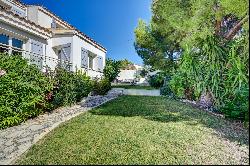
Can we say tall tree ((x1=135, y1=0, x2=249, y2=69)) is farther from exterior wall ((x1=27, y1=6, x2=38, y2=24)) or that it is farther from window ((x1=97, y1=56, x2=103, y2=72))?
window ((x1=97, y1=56, x2=103, y2=72))

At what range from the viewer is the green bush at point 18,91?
9156 millimetres

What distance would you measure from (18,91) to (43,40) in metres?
10.2

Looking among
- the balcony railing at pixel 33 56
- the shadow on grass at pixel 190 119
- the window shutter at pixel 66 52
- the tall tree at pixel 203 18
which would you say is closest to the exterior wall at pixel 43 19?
the window shutter at pixel 66 52

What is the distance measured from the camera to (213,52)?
851 centimetres

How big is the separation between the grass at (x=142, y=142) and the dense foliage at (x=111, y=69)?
1759 cm

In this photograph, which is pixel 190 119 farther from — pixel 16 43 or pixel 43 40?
pixel 43 40

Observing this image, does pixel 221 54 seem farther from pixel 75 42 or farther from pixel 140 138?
pixel 75 42

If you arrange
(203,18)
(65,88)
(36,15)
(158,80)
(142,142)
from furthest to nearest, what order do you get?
1. (158,80)
2. (36,15)
3. (65,88)
4. (203,18)
5. (142,142)

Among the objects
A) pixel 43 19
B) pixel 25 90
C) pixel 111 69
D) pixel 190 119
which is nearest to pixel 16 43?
pixel 43 19

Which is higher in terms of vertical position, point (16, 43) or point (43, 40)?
point (43, 40)

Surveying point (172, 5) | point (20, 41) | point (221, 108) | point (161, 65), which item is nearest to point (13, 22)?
point (20, 41)

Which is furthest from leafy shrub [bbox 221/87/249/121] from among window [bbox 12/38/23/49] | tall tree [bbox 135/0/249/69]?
window [bbox 12/38/23/49]

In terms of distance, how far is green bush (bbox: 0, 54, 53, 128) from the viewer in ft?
30.0

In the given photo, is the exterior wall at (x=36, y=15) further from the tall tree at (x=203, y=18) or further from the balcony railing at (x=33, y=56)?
the tall tree at (x=203, y=18)
